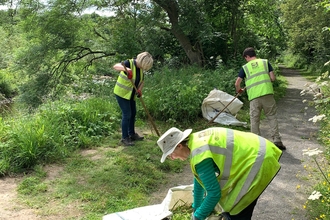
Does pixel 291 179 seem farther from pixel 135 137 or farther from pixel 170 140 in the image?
pixel 170 140

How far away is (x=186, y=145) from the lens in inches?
86.4

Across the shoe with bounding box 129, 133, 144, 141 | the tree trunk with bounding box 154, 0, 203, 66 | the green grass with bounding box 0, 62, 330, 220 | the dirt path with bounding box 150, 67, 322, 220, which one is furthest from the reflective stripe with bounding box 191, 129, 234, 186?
the tree trunk with bounding box 154, 0, 203, 66

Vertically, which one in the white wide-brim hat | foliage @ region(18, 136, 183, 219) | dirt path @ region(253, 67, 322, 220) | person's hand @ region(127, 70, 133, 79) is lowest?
dirt path @ region(253, 67, 322, 220)

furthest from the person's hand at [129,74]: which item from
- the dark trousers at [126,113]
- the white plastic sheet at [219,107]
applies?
the white plastic sheet at [219,107]

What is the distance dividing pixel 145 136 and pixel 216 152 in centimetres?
420

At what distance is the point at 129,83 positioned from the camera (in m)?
5.41

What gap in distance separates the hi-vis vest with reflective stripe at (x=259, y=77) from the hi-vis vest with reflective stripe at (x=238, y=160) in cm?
321

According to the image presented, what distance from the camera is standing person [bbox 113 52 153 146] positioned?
5.29 metres

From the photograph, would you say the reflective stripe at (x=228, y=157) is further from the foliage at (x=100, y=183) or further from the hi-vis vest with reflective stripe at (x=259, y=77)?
the hi-vis vest with reflective stripe at (x=259, y=77)

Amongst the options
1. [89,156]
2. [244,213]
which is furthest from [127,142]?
[244,213]

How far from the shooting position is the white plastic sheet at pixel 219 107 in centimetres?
704

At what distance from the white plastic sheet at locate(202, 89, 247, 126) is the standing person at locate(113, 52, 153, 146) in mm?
2105

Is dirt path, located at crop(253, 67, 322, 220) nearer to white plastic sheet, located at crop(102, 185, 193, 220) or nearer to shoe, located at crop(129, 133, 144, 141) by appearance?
white plastic sheet, located at crop(102, 185, 193, 220)

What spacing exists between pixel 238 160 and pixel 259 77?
11.4ft
